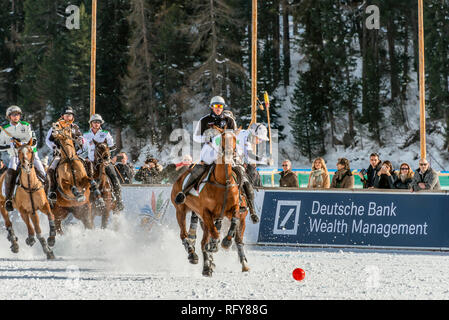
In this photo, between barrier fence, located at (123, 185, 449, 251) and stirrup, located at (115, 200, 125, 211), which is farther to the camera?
stirrup, located at (115, 200, 125, 211)

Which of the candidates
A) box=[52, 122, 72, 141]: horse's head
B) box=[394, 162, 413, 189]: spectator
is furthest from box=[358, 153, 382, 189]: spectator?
box=[52, 122, 72, 141]: horse's head

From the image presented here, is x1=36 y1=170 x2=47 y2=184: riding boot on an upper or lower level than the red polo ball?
upper

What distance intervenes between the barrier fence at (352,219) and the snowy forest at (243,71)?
91.4 ft

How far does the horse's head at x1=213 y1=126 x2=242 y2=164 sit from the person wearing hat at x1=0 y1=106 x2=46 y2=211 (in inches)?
185

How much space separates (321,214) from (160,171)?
16.6 ft

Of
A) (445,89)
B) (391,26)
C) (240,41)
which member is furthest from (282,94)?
(445,89)

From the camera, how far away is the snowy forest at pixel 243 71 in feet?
150

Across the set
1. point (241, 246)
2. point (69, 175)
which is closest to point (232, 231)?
point (241, 246)

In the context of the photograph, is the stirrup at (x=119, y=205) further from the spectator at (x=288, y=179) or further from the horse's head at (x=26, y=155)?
the spectator at (x=288, y=179)

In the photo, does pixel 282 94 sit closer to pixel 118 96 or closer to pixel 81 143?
pixel 118 96

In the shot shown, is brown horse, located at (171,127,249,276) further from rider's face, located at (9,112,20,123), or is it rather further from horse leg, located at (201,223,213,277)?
rider's face, located at (9,112,20,123)

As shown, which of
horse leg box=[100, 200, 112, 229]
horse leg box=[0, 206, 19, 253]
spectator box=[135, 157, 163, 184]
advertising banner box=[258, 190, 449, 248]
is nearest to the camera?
horse leg box=[0, 206, 19, 253]

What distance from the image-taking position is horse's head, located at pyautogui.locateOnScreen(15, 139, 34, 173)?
14016 millimetres

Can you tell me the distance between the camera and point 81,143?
15.7 metres
